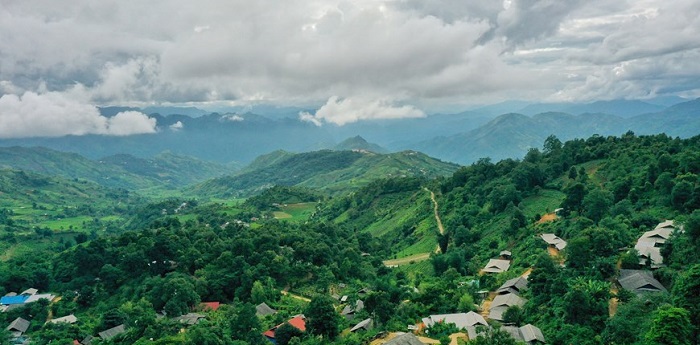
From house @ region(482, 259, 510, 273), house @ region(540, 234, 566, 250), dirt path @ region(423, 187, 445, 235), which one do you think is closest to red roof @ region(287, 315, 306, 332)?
house @ region(482, 259, 510, 273)

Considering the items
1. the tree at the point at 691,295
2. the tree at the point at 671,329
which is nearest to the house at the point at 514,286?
the tree at the point at 691,295

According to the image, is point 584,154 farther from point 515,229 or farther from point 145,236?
point 145,236

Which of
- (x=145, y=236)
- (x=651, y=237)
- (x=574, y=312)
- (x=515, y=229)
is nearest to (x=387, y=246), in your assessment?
(x=515, y=229)

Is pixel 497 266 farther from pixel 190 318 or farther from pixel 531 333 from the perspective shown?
pixel 190 318

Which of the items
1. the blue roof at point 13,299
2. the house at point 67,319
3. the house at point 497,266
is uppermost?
the house at point 497,266

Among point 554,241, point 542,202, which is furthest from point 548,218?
point 554,241

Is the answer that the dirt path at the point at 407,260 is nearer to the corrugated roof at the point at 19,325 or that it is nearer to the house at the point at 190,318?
the house at the point at 190,318
